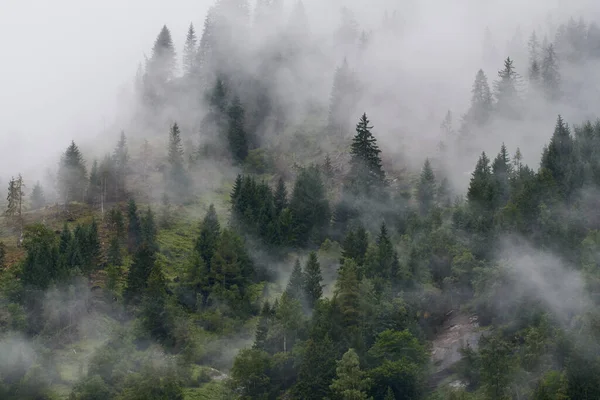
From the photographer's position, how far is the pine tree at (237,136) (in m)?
172

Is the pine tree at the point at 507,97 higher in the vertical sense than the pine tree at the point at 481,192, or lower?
higher

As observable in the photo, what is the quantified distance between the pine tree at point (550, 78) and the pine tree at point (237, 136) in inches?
2822

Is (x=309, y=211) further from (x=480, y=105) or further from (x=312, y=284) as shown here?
(x=480, y=105)

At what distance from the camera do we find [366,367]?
9012 cm

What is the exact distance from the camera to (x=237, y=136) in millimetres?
173250

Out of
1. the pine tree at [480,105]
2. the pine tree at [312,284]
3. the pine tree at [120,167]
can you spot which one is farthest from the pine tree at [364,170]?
the pine tree at [120,167]

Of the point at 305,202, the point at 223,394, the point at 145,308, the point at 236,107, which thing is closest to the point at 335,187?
the point at 305,202

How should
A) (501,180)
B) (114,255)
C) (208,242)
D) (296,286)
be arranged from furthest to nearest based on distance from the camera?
1. (501,180)
2. (208,242)
3. (114,255)
4. (296,286)

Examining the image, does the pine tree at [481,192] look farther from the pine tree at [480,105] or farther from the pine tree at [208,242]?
the pine tree at [480,105]

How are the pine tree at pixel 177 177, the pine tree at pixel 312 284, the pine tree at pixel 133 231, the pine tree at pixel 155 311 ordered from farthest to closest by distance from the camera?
the pine tree at pixel 177 177 < the pine tree at pixel 133 231 < the pine tree at pixel 312 284 < the pine tree at pixel 155 311

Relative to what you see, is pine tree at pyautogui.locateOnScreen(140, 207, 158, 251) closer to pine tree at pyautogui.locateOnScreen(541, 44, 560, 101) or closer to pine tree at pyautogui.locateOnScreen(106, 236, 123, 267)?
pine tree at pyautogui.locateOnScreen(106, 236, 123, 267)

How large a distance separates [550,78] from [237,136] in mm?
75873

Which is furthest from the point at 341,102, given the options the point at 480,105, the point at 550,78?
the point at 550,78

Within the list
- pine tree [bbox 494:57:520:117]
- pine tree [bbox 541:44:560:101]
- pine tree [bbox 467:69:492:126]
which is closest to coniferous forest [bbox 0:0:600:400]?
pine tree [bbox 467:69:492:126]
